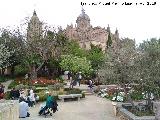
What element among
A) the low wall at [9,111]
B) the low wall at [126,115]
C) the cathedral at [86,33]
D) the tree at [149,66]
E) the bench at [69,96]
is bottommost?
the low wall at [126,115]

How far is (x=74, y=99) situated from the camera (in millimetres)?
30375

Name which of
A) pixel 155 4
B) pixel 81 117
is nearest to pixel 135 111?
pixel 81 117

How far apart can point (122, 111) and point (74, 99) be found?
8.79 metres

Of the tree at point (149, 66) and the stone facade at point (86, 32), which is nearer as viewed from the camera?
the tree at point (149, 66)

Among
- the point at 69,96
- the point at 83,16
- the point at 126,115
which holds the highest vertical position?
the point at 83,16

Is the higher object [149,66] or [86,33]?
[86,33]

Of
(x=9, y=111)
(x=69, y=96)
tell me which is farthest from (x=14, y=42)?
(x=9, y=111)

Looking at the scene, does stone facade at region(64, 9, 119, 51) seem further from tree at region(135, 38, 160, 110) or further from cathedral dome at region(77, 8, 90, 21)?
tree at region(135, 38, 160, 110)

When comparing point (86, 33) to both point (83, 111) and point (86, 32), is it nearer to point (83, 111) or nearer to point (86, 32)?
point (86, 32)

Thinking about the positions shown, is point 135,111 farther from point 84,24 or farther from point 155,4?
point 84,24

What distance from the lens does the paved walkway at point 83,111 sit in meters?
22.1

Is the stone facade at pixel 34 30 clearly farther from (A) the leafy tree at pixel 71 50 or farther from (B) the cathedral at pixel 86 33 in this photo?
(B) the cathedral at pixel 86 33

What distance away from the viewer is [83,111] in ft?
80.2

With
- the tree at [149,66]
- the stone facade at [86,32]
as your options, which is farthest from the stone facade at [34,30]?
the stone facade at [86,32]
